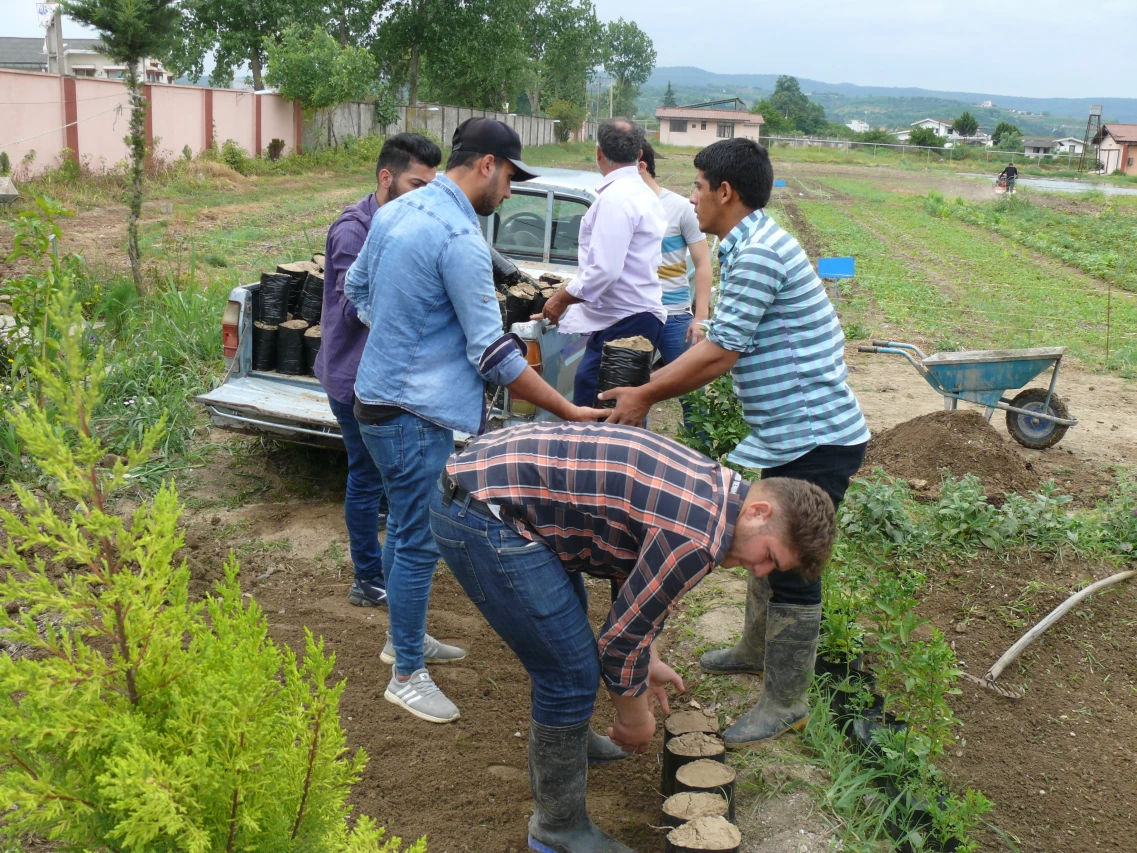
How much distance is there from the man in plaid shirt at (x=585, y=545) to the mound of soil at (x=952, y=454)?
13.8 ft

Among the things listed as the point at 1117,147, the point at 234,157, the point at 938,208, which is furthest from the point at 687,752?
the point at 1117,147

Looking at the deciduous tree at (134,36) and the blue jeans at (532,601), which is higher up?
the deciduous tree at (134,36)

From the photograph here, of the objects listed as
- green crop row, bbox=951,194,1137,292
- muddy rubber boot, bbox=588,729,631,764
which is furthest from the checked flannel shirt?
green crop row, bbox=951,194,1137,292

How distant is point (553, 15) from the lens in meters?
72.0

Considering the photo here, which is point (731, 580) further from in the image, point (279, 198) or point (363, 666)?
point (279, 198)

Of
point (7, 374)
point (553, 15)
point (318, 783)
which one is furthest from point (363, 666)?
point (553, 15)

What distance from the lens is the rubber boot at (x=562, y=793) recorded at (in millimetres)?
2736

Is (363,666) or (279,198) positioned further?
(279,198)

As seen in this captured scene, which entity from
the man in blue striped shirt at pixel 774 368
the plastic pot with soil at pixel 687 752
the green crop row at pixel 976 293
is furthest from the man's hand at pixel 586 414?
the green crop row at pixel 976 293

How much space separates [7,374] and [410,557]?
13.3ft

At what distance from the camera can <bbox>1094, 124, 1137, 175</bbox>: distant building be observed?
7169 centimetres

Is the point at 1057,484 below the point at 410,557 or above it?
below

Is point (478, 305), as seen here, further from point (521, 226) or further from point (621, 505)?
point (521, 226)

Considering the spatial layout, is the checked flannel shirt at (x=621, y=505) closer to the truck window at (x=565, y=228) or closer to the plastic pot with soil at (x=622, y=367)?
the plastic pot with soil at (x=622, y=367)
